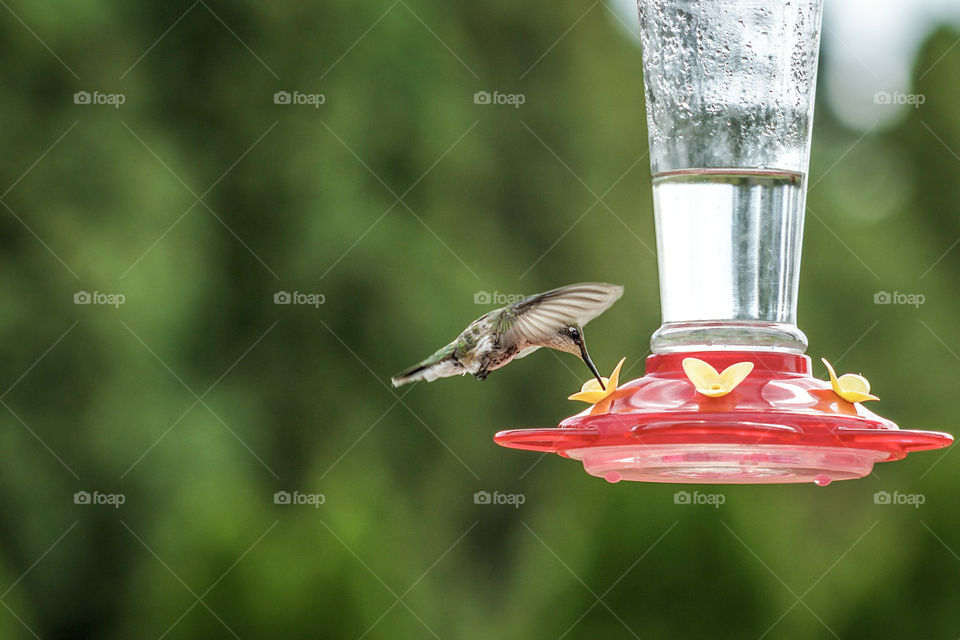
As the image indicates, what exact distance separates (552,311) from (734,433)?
0.77m

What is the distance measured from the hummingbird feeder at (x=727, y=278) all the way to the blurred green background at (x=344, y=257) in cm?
441

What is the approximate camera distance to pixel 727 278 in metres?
3.09

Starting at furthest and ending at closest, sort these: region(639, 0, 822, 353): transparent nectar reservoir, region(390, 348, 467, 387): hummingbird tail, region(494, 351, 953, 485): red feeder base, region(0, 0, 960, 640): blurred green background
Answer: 1. region(0, 0, 960, 640): blurred green background
2. region(390, 348, 467, 387): hummingbird tail
3. region(639, 0, 822, 353): transparent nectar reservoir
4. region(494, 351, 953, 485): red feeder base

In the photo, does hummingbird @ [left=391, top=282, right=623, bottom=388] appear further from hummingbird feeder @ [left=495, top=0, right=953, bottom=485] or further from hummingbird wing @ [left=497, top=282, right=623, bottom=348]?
hummingbird feeder @ [left=495, top=0, right=953, bottom=485]

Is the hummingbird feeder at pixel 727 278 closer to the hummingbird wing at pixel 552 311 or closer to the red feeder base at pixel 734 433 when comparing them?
the red feeder base at pixel 734 433

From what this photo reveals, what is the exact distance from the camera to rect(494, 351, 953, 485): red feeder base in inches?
98.8

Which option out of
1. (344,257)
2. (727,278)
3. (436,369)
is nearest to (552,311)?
(727,278)

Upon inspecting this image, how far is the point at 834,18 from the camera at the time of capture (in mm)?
8477

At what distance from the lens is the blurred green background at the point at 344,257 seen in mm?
9008

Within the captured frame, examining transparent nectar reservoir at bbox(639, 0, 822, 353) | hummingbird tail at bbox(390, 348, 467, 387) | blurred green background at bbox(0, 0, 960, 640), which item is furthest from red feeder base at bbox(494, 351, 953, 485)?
blurred green background at bbox(0, 0, 960, 640)

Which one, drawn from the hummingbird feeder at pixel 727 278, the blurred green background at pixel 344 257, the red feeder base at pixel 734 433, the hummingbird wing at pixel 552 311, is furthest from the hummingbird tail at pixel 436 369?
the blurred green background at pixel 344 257

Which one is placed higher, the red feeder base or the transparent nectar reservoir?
the transparent nectar reservoir

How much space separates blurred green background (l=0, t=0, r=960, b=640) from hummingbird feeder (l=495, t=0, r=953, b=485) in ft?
14.5

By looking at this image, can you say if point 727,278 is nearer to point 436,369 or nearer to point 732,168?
point 732,168
